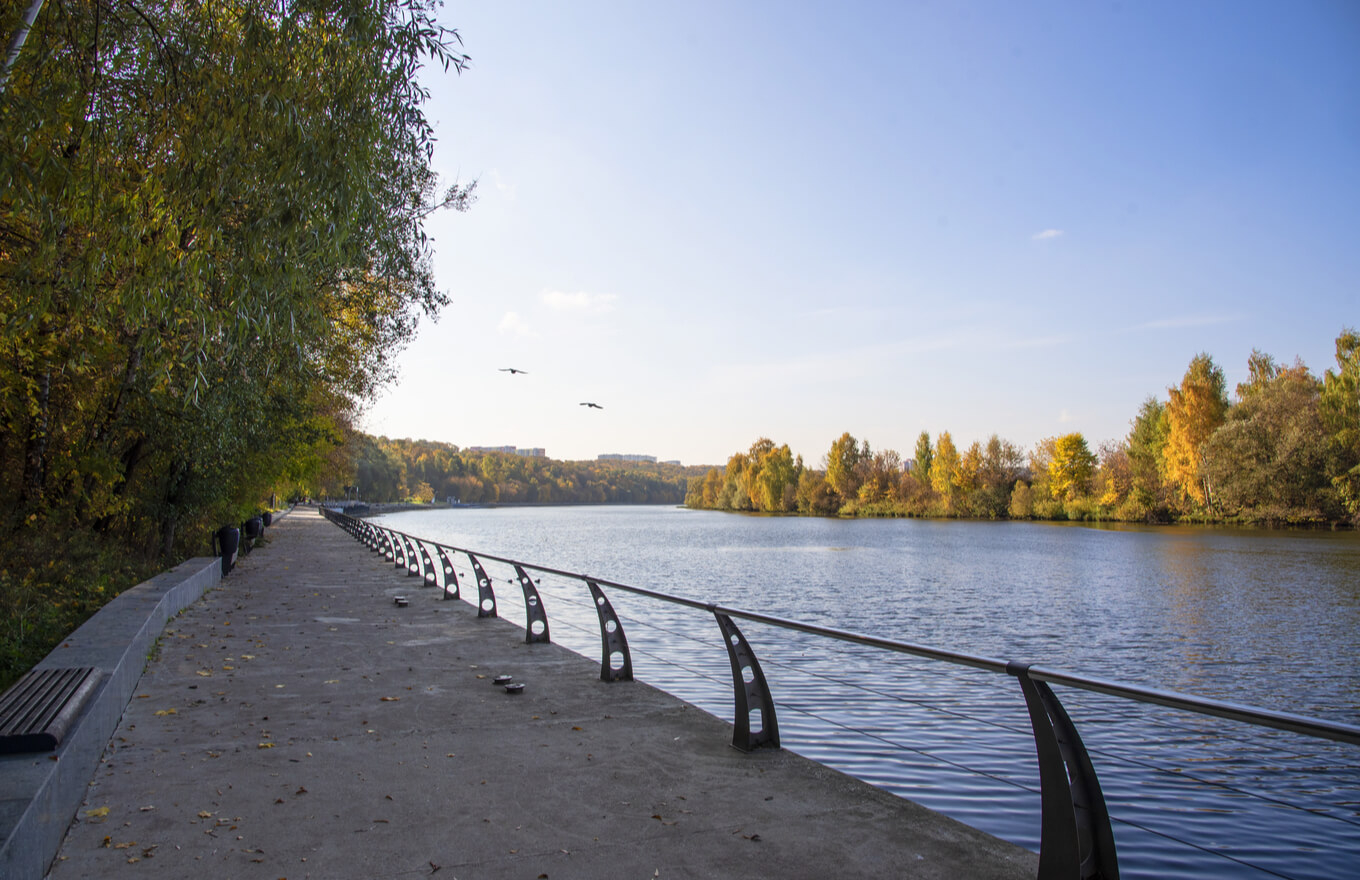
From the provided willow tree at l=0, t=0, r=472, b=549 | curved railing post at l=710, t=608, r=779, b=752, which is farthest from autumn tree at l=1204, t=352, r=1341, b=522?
willow tree at l=0, t=0, r=472, b=549

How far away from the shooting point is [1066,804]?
3.40 meters

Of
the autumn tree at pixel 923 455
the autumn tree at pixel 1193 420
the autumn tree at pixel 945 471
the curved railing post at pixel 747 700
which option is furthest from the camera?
the autumn tree at pixel 923 455

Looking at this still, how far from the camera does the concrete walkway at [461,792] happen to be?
391 cm

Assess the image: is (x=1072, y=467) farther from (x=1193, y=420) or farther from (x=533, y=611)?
(x=533, y=611)

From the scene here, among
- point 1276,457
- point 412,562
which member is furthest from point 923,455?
point 412,562

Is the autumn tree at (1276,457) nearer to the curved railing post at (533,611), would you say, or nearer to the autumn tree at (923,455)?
the autumn tree at (923,455)

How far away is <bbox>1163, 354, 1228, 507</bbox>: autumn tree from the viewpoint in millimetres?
68000

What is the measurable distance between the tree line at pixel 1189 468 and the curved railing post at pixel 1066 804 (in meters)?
63.9

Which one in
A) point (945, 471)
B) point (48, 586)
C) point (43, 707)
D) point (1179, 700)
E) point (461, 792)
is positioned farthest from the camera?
point (945, 471)

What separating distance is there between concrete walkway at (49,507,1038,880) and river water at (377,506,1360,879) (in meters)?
0.61

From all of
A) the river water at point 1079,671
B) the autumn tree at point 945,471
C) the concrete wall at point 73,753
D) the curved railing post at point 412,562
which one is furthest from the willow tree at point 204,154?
the autumn tree at point 945,471

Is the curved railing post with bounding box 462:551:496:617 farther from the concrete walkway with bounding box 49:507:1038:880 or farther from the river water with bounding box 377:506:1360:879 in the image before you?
the concrete walkway with bounding box 49:507:1038:880

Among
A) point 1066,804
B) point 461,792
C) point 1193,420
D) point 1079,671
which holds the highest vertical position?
point 1193,420

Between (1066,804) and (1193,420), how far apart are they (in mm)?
77545
